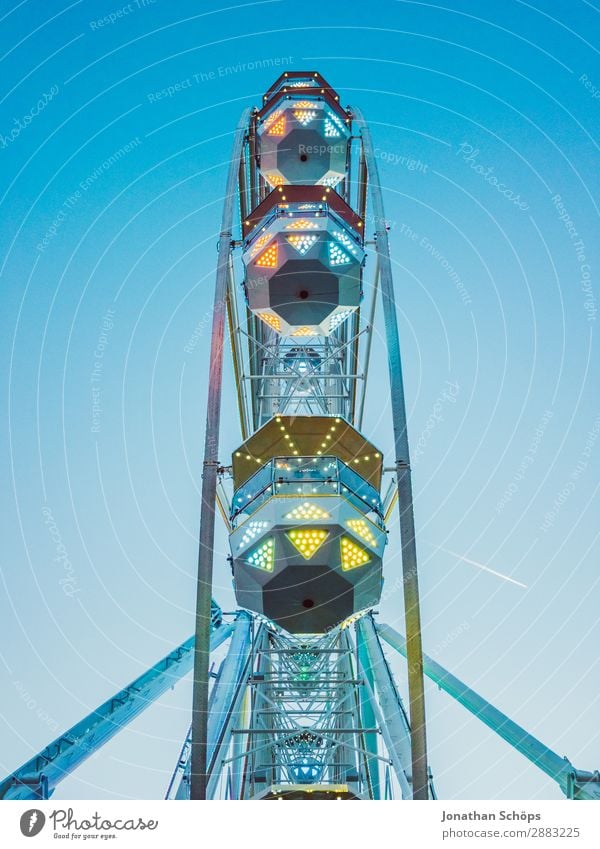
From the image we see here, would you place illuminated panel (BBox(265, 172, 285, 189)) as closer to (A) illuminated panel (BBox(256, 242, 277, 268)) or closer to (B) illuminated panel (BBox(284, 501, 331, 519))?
(A) illuminated panel (BBox(256, 242, 277, 268))

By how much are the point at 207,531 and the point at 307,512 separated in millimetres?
1885

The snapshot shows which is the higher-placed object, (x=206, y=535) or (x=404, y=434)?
(x=404, y=434)

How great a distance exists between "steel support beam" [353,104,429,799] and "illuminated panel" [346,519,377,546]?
1462mm

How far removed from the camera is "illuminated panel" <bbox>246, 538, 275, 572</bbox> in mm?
8352

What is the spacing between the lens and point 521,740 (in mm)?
9297

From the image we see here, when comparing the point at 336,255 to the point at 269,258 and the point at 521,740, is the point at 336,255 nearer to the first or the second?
the point at 269,258

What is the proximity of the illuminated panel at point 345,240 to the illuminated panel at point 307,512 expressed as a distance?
5.35 m

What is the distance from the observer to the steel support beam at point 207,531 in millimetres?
5855

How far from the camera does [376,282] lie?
12.8 m

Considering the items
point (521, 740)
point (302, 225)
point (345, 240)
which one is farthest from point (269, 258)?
point (521, 740)
